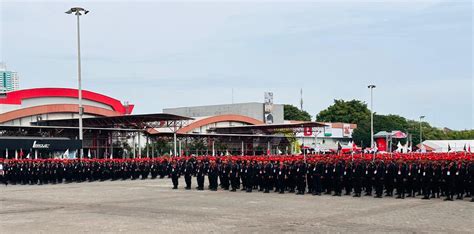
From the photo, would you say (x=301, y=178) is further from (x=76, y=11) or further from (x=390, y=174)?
(x=76, y=11)

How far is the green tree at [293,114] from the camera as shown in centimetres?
10494

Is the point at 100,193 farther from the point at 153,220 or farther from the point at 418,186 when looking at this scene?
the point at 418,186

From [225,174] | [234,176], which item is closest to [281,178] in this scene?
[234,176]

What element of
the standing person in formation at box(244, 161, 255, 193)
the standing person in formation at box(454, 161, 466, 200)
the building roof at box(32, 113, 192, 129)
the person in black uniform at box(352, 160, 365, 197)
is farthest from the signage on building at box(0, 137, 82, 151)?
the standing person in formation at box(454, 161, 466, 200)

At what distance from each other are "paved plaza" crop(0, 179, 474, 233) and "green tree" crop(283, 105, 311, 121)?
83639 mm

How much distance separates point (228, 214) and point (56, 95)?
45461mm

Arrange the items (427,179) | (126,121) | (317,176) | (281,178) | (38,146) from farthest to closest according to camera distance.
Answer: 1. (126,121)
2. (38,146)
3. (281,178)
4. (317,176)
5. (427,179)

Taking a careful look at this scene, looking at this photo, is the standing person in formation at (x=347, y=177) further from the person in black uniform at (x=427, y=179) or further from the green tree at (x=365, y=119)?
the green tree at (x=365, y=119)

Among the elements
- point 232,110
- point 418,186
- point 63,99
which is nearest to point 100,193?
point 418,186

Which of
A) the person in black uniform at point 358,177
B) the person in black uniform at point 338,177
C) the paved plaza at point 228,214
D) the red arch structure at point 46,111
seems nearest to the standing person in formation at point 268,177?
the paved plaza at point 228,214

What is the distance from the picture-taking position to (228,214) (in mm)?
15078

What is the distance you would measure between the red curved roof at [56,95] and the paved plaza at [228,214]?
34.5 m

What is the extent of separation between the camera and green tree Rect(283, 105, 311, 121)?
105 metres

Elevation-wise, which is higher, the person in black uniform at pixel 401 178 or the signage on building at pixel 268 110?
the signage on building at pixel 268 110
